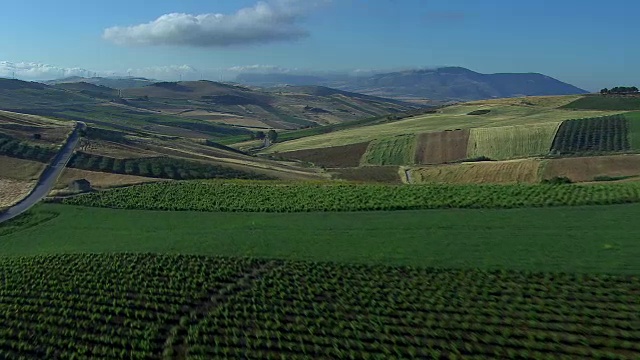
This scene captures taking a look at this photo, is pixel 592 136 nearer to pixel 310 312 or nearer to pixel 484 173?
pixel 484 173

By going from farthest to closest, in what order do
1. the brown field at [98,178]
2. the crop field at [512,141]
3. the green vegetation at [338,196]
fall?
the crop field at [512,141]
the brown field at [98,178]
the green vegetation at [338,196]

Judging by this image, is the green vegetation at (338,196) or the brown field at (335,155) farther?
the brown field at (335,155)

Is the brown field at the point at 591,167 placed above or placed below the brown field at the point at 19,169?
above

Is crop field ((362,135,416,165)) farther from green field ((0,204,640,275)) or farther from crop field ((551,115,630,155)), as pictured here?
green field ((0,204,640,275))

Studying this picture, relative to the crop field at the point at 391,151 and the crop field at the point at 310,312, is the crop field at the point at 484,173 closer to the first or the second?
the crop field at the point at 391,151

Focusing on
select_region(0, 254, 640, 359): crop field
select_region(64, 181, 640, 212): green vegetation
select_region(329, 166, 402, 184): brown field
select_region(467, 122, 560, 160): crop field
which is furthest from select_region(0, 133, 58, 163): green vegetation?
select_region(467, 122, 560, 160): crop field

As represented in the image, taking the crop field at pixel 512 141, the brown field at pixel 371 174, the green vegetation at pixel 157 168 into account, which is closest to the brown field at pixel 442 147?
the crop field at pixel 512 141
